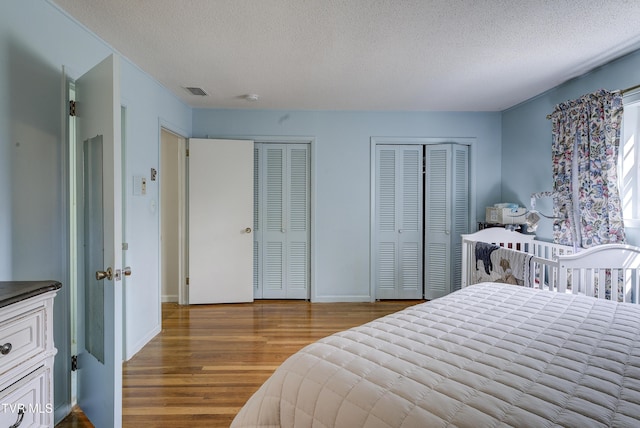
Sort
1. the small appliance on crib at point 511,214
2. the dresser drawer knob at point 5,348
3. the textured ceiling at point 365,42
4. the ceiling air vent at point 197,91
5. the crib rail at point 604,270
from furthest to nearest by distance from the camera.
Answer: the small appliance on crib at point 511,214, the ceiling air vent at point 197,91, the crib rail at point 604,270, the textured ceiling at point 365,42, the dresser drawer knob at point 5,348

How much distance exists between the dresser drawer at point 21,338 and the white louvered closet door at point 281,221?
9.34ft

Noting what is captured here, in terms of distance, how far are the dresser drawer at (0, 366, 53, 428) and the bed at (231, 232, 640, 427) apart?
2.59 ft

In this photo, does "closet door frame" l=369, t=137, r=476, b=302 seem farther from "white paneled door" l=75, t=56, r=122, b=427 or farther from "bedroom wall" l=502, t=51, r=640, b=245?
"white paneled door" l=75, t=56, r=122, b=427

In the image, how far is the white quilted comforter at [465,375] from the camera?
2.70 feet

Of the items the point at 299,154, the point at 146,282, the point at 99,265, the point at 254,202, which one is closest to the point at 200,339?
the point at 146,282

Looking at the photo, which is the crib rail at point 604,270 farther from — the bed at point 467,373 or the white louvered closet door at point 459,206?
the white louvered closet door at point 459,206

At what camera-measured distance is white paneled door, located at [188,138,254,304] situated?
3832 millimetres

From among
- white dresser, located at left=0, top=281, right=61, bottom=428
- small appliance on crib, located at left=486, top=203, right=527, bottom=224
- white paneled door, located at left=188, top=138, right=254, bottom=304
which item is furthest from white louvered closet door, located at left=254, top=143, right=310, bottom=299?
white dresser, located at left=0, top=281, right=61, bottom=428

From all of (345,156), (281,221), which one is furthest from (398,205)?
(281,221)

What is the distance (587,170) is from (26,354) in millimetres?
3746

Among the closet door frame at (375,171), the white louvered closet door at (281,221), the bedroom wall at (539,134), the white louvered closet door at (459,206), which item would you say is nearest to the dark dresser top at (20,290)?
the white louvered closet door at (281,221)

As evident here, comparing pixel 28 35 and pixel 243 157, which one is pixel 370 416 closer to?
pixel 28 35

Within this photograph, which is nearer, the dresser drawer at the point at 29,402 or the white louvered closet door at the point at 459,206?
the dresser drawer at the point at 29,402

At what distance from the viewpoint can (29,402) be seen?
1.20m
